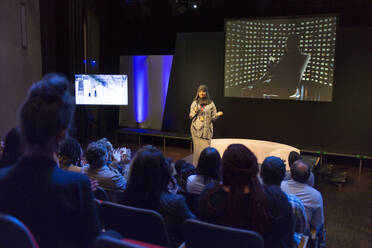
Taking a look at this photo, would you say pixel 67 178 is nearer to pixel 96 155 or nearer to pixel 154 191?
pixel 154 191

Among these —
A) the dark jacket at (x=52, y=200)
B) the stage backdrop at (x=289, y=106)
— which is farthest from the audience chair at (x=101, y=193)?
the stage backdrop at (x=289, y=106)

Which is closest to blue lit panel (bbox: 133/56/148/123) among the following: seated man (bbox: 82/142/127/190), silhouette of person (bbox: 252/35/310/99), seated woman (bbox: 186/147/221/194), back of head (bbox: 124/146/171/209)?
silhouette of person (bbox: 252/35/310/99)

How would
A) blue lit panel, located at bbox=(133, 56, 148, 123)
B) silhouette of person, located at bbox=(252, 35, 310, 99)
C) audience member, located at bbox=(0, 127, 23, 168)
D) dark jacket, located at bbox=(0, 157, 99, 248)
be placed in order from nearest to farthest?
dark jacket, located at bbox=(0, 157, 99, 248) < audience member, located at bbox=(0, 127, 23, 168) < silhouette of person, located at bbox=(252, 35, 310, 99) < blue lit panel, located at bbox=(133, 56, 148, 123)

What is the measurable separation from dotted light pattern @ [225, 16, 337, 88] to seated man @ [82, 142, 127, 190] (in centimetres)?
446

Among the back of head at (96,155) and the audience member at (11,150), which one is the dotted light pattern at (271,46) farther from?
the audience member at (11,150)

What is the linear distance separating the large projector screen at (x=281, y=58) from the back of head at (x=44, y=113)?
18.3 feet

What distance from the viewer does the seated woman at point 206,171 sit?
247 cm

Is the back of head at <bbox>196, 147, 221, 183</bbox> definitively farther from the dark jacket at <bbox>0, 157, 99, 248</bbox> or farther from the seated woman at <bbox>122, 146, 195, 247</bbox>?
the dark jacket at <bbox>0, 157, 99, 248</bbox>

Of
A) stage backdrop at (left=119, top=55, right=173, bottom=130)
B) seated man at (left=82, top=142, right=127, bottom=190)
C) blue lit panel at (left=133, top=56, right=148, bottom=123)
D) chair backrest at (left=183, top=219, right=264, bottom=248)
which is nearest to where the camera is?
chair backrest at (left=183, top=219, right=264, bottom=248)

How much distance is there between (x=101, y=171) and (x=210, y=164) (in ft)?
2.75

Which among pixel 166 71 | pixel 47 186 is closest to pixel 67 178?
pixel 47 186

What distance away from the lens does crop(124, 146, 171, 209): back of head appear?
1.83 meters

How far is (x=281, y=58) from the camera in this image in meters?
6.28

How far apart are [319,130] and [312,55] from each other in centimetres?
135
